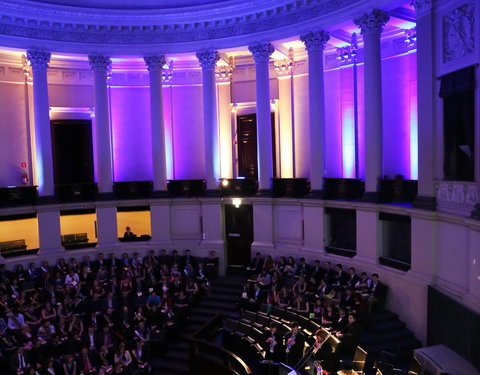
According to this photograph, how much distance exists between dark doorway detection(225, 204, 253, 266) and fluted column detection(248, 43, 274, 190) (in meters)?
1.78

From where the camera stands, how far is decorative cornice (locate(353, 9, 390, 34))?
54.9 ft

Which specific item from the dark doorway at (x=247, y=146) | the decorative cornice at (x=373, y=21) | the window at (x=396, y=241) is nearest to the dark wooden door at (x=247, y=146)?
the dark doorway at (x=247, y=146)

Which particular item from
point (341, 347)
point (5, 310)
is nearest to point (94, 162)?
point (5, 310)

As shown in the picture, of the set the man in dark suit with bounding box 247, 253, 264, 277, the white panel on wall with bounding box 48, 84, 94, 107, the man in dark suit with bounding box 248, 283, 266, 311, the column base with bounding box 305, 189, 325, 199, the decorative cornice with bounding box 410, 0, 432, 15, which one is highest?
the decorative cornice with bounding box 410, 0, 432, 15

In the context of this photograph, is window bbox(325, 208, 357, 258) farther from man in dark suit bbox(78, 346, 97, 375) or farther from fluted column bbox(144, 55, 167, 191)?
man in dark suit bbox(78, 346, 97, 375)

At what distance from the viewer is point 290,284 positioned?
18109 millimetres

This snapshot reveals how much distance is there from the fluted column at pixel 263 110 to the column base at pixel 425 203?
7.92 m

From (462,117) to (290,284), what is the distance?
8878mm

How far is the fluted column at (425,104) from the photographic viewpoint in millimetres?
14297

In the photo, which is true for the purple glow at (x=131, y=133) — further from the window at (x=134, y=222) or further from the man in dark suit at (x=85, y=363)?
the man in dark suit at (x=85, y=363)

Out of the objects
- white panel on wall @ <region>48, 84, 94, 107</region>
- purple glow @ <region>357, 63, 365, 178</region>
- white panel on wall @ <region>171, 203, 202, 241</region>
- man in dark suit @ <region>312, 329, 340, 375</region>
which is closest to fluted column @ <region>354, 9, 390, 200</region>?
purple glow @ <region>357, 63, 365, 178</region>

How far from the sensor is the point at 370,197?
17328mm

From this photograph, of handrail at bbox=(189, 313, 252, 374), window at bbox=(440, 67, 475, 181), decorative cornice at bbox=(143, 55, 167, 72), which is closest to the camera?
handrail at bbox=(189, 313, 252, 374)

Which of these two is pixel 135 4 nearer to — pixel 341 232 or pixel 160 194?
pixel 160 194
